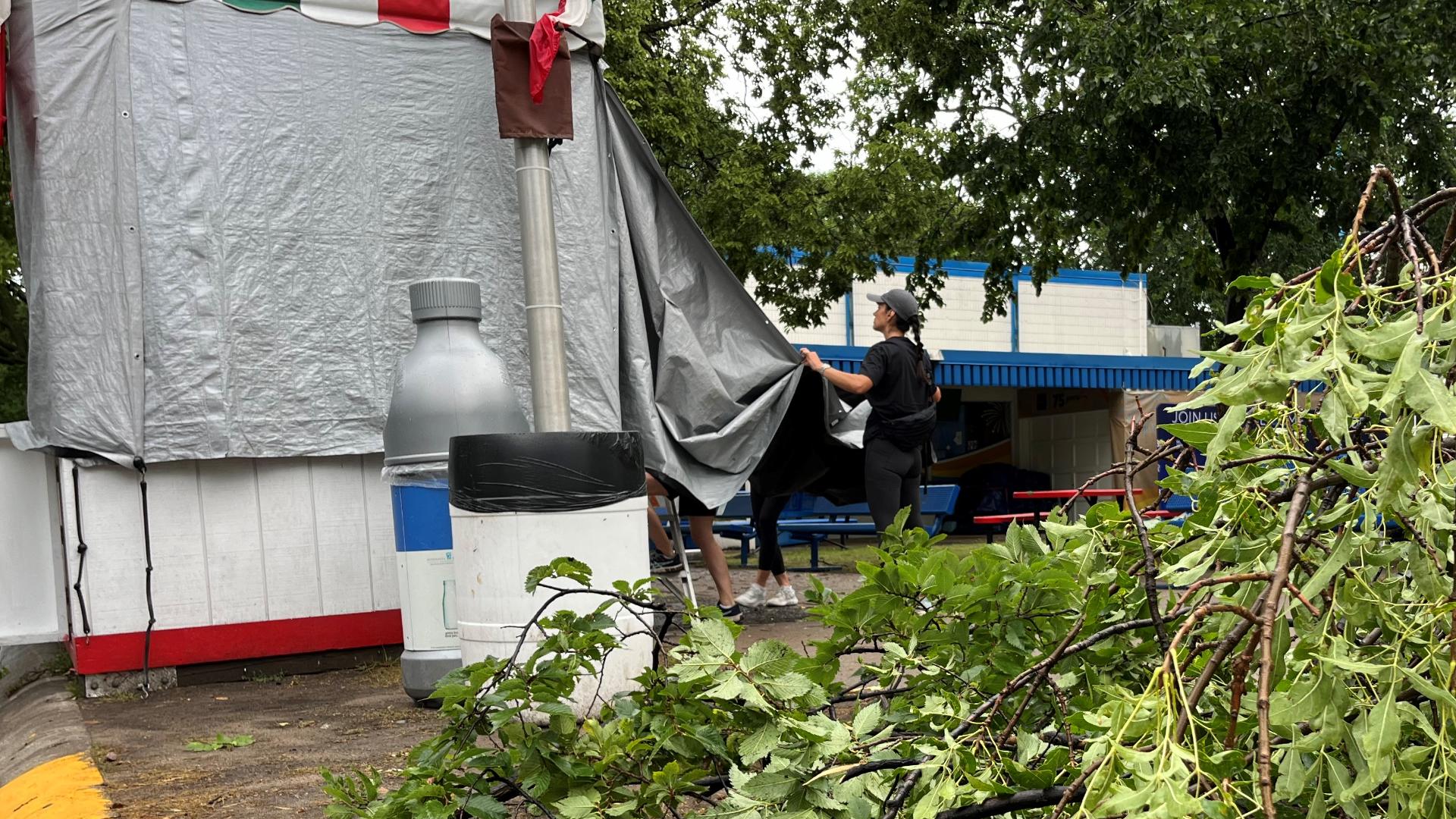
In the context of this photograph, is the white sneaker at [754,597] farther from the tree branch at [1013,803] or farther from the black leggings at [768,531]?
the tree branch at [1013,803]

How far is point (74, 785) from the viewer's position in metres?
3.72

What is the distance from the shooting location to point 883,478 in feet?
23.4

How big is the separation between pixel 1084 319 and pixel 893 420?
21051 mm

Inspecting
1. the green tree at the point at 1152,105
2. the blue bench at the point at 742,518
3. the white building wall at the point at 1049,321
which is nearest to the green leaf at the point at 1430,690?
the green tree at the point at 1152,105

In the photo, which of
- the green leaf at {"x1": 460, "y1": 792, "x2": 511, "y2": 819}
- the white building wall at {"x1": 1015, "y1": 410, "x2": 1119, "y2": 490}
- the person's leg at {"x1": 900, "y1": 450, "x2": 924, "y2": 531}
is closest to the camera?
the green leaf at {"x1": 460, "y1": 792, "x2": 511, "y2": 819}

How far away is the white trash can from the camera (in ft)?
13.7

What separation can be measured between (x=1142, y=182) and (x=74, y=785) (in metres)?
9.74

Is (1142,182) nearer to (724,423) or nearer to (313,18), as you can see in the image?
(724,423)

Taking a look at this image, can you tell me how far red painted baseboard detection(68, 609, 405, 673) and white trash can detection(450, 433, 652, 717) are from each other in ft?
4.51

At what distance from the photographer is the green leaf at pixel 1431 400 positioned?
1072 millimetres

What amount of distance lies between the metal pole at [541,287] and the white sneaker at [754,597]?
10.2ft

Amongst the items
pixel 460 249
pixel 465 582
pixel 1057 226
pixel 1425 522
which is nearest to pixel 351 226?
pixel 460 249

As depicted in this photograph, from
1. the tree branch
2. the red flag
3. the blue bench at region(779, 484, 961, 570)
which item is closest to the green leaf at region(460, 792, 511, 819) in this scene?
the tree branch

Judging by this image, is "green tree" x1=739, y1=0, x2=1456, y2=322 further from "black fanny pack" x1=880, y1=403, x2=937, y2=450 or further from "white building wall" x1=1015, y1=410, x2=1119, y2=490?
"white building wall" x1=1015, y1=410, x2=1119, y2=490
